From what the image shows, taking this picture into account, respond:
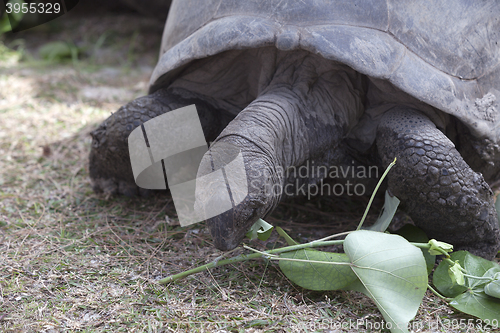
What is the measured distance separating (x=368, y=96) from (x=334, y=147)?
361mm

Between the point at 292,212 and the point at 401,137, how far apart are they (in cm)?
89

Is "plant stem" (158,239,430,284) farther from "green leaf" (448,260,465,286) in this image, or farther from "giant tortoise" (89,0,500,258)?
"green leaf" (448,260,465,286)

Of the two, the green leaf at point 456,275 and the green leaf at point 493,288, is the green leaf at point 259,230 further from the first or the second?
the green leaf at point 493,288

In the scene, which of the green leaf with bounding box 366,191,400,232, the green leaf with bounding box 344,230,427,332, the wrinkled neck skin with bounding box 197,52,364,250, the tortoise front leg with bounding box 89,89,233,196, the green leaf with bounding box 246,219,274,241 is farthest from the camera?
the tortoise front leg with bounding box 89,89,233,196

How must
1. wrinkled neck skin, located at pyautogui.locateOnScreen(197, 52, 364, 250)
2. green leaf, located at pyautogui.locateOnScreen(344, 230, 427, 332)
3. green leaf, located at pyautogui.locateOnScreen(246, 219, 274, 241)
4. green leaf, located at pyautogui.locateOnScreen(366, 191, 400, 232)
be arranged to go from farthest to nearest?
green leaf, located at pyautogui.locateOnScreen(366, 191, 400, 232) → green leaf, located at pyautogui.locateOnScreen(246, 219, 274, 241) → wrinkled neck skin, located at pyautogui.locateOnScreen(197, 52, 364, 250) → green leaf, located at pyautogui.locateOnScreen(344, 230, 427, 332)

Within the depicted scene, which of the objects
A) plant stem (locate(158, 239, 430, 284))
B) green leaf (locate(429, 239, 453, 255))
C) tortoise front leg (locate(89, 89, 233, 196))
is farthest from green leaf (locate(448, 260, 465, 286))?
tortoise front leg (locate(89, 89, 233, 196))

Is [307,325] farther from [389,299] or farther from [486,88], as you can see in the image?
[486,88]

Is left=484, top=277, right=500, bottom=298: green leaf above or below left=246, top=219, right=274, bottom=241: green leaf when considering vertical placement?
above

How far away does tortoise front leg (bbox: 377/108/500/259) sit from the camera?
7.14 ft

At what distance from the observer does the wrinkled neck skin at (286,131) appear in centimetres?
183

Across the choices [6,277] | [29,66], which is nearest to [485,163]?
[6,277]

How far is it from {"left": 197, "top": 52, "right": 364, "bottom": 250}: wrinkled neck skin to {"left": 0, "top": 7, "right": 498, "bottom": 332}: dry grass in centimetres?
31

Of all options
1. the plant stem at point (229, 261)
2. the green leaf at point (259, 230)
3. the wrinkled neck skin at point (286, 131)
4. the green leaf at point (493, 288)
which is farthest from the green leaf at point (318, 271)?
the green leaf at point (493, 288)

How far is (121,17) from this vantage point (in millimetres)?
7500
